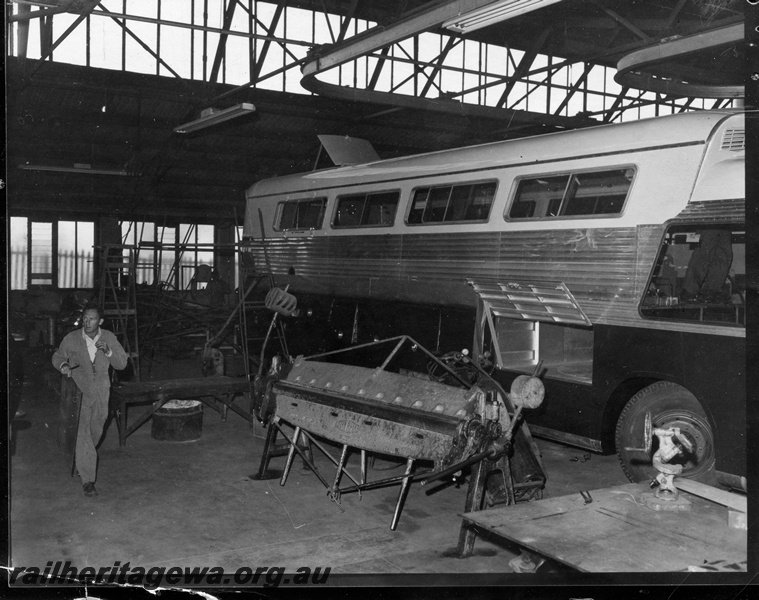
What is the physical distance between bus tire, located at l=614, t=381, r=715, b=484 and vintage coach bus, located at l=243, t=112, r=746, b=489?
0.01 metres

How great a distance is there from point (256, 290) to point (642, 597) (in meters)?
10.8

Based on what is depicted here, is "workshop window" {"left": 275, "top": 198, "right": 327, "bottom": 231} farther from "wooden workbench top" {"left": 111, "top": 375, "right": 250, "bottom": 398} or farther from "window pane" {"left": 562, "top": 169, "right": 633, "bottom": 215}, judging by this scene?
"window pane" {"left": 562, "top": 169, "right": 633, "bottom": 215}

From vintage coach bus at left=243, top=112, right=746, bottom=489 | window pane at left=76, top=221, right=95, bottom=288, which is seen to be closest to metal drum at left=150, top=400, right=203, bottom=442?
vintage coach bus at left=243, top=112, right=746, bottom=489

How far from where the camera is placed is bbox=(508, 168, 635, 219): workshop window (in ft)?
22.8

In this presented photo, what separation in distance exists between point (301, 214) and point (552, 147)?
17.3 ft

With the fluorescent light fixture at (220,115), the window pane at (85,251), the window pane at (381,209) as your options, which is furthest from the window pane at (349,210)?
the window pane at (85,251)

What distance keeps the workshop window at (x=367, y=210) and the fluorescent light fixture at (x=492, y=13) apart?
9.46ft

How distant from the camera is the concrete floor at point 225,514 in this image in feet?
17.2

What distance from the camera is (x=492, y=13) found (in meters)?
6.61

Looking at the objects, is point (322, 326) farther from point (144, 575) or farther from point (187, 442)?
point (144, 575)

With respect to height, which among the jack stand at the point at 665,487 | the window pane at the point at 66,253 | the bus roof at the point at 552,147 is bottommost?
the jack stand at the point at 665,487

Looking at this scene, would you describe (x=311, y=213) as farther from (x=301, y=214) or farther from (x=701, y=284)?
(x=701, y=284)

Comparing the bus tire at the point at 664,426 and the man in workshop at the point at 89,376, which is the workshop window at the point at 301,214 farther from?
the bus tire at the point at 664,426

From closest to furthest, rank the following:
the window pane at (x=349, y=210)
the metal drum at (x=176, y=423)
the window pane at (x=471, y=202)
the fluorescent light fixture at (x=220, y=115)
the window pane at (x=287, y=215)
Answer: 1. the window pane at (x=471, y=202)
2. the metal drum at (x=176, y=423)
3. the window pane at (x=349, y=210)
4. the fluorescent light fixture at (x=220, y=115)
5. the window pane at (x=287, y=215)
